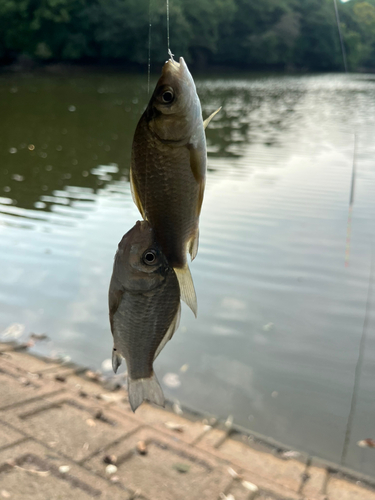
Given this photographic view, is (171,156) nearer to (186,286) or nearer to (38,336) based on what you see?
(186,286)

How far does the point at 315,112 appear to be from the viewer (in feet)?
76.7

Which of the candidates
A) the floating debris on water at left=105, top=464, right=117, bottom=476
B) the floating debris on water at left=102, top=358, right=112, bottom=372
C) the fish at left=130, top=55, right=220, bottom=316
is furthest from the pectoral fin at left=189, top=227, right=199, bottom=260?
the floating debris on water at left=102, top=358, right=112, bottom=372

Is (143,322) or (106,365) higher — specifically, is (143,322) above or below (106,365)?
above

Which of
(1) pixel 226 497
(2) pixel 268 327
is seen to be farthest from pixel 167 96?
(2) pixel 268 327

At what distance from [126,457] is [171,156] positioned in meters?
2.90

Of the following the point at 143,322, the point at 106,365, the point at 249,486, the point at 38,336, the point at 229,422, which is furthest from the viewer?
the point at 38,336

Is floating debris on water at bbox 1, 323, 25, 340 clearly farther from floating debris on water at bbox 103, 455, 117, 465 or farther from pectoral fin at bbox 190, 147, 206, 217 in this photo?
pectoral fin at bbox 190, 147, 206, 217

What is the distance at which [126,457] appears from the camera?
3307 millimetres

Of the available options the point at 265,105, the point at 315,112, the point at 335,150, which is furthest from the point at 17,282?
the point at 265,105

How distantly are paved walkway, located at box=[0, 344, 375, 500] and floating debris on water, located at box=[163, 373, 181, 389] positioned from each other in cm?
41

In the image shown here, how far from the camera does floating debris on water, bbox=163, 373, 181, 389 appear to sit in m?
4.54

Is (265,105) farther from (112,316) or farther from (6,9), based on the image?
(112,316)

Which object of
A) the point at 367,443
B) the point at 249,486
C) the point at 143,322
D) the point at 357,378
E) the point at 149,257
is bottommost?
the point at 367,443

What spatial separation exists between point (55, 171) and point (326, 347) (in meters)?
8.42
